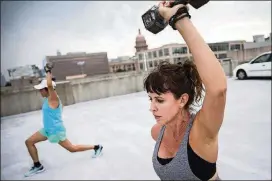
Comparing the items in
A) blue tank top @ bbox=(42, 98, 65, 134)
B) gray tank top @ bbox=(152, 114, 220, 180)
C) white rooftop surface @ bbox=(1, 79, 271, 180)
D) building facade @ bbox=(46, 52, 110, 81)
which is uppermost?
building facade @ bbox=(46, 52, 110, 81)

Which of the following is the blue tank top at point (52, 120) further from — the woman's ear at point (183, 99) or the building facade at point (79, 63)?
the woman's ear at point (183, 99)

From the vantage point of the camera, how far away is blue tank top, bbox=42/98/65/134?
90 centimetres

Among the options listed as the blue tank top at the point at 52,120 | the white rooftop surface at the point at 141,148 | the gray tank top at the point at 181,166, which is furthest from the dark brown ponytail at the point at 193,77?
the white rooftop surface at the point at 141,148

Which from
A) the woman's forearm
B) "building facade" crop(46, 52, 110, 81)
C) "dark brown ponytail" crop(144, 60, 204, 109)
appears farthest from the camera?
"building facade" crop(46, 52, 110, 81)

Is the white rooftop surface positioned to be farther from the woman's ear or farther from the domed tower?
the woman's ear

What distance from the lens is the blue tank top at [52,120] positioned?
90 centimetres

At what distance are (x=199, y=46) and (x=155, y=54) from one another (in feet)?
2.23

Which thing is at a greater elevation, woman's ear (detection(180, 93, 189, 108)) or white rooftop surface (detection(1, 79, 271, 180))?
woman's ear (detection(180, 93, 189, 108))

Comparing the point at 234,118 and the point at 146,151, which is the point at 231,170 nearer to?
the point at 146,151

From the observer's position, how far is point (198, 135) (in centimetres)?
94

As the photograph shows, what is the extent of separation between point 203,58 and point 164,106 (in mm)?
175

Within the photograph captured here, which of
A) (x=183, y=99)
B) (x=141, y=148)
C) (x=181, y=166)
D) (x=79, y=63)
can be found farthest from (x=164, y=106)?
(x=141, y=148)

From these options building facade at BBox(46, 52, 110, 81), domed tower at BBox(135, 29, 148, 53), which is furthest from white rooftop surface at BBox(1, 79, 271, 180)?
domed tower at BBox(135, 29, 148, 53)

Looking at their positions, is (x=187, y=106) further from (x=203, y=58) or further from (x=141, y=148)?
(x=141, y=148)
